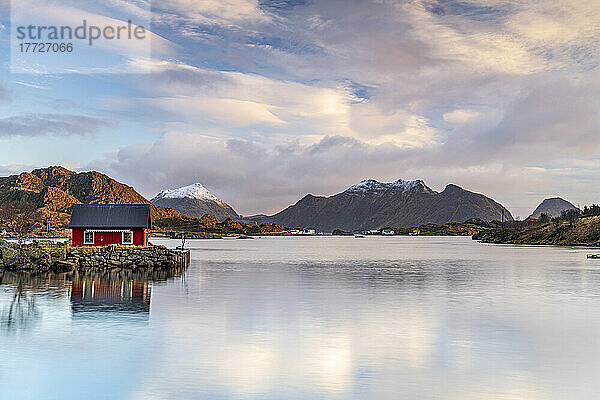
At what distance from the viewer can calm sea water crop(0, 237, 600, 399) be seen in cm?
1281

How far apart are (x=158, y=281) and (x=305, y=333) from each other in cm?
2270

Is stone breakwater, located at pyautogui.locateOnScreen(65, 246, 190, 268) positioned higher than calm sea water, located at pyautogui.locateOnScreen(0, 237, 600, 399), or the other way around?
stone breakwater, located at pyautogui.locateOnScreen(65, 246, 190, 268)

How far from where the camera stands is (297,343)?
17734mm

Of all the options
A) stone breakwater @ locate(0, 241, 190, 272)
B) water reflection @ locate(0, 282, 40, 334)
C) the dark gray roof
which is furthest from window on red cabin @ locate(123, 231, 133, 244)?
water reflection @ locate(0, 282, 40, 334)

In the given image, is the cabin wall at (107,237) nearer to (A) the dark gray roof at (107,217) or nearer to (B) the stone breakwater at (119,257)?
(A) the dark gray roof at (107,217)

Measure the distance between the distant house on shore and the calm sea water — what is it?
59.0 ft

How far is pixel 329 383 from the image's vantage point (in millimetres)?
13055

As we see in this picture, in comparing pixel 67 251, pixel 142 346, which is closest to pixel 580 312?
pixel 142 346

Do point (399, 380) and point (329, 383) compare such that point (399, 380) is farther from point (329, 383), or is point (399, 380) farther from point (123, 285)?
point (123, 285)

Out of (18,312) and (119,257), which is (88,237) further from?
(18,312)

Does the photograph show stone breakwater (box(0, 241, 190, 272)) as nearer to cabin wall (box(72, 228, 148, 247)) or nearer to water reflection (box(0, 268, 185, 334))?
cabin wall (box(72, 228, 148, 247))

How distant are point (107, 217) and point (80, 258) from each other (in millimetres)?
5855

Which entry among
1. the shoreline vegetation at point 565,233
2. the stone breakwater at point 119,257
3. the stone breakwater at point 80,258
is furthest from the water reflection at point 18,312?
the shoreline vegetation at point 565,233

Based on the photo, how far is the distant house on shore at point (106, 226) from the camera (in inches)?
2051
